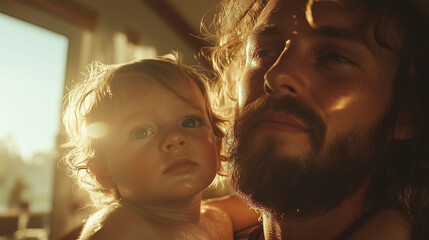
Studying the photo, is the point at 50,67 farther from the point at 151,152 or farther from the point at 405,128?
the point at 405,128


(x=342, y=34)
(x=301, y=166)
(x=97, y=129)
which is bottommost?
(x=97, y=129)

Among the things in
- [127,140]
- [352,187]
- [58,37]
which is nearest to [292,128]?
[352,187]

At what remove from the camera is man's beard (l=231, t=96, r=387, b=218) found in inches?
28.1

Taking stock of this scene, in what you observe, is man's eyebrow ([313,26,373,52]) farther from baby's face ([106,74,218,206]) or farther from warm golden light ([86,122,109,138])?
warm golden light ([86,122,109,138])

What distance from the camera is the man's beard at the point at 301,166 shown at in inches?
28.1

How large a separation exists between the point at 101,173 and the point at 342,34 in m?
0.72

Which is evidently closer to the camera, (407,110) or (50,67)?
(407,110)

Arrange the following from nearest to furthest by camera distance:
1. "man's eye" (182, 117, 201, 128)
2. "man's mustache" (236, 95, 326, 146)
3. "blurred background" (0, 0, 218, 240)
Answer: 1. "man's mustache" (236, 95, 326, 146)
2. "man's eye" (182, 117, 201, 128)
3. "blurred background" (0, 0, 218, 240)

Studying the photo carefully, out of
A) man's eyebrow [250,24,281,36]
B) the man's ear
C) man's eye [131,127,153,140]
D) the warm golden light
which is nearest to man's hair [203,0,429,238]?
the man's ear

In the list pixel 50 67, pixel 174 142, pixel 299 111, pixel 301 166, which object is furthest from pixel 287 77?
pixel 50 67

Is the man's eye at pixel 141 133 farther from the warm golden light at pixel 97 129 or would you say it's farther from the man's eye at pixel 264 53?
the man's eye at pixel 264 53

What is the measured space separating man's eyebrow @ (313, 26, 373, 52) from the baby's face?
380 millimetres

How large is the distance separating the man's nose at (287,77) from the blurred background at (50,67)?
131 cm

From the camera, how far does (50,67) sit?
2314mm
